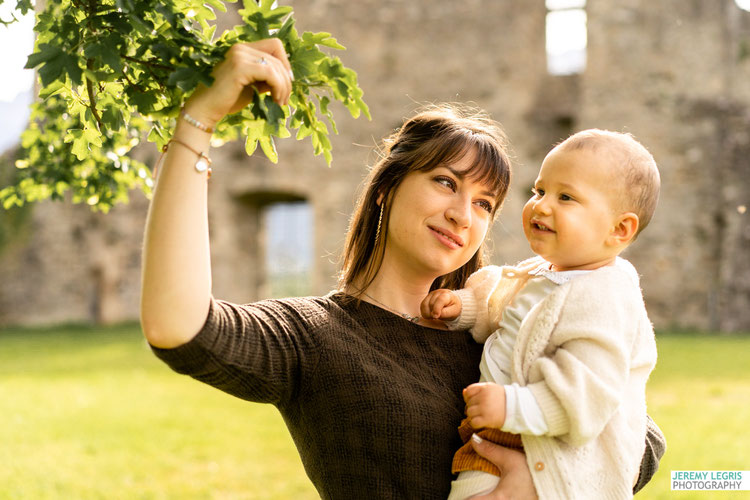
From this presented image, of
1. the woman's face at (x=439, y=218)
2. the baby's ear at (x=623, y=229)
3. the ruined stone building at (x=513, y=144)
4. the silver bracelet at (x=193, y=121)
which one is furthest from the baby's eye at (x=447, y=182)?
the ruined stone building at (x=513, y=144)

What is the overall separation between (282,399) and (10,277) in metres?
13.2

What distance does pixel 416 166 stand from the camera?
1712 mm

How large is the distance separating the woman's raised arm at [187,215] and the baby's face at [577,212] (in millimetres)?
624

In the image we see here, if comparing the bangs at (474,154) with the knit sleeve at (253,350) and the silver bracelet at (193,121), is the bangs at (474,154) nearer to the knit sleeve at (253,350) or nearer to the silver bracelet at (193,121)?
the knit sleeve at (253,350)

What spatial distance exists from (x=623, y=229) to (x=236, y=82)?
85 cm

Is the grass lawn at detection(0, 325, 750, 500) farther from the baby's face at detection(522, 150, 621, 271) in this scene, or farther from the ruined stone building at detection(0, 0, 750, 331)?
the ruined stone building at detection(0, 0, 750, 331)

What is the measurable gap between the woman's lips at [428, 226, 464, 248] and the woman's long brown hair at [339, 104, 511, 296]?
0.47 ft

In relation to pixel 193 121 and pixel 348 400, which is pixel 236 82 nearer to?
pixel 193 121

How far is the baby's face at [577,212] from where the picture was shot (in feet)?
4.91

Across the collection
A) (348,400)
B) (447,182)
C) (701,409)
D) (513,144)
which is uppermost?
(447,182)

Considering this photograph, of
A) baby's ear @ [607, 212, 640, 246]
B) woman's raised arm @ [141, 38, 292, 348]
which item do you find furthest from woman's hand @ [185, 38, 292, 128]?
baby's ear @ [607, 212, 640, 246]

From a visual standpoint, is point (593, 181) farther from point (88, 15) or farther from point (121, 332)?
point (121, 332)

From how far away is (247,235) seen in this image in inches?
496

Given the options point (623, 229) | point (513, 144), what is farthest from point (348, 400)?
point (513, 144)
